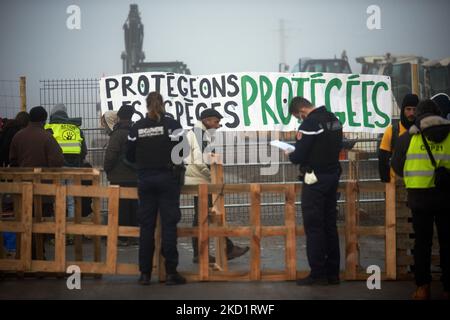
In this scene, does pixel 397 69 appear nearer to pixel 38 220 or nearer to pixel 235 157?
pixel 235 157

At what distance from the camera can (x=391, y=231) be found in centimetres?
913

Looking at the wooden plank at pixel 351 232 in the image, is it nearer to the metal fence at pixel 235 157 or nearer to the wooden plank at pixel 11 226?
the metal fence at pixel 235 157

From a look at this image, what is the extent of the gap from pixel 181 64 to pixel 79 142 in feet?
50.6

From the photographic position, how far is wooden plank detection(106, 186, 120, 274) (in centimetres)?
908

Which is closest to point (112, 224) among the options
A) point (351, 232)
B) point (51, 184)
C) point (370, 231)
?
point (51, 184)

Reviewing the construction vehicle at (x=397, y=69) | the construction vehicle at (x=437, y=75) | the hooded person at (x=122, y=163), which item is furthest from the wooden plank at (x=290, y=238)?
the construction vehicle at (x=437, y=75)

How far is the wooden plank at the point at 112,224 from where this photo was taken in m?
9.08

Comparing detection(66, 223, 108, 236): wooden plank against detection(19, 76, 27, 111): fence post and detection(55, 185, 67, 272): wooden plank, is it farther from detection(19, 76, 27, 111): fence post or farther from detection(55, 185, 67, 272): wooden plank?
detection(19, 76, 27, 111): fence post

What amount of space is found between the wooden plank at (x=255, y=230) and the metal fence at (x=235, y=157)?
12.4 ft

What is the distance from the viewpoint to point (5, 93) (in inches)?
535

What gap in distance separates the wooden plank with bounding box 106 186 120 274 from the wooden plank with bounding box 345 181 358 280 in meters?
2.59

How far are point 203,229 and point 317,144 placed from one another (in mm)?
1599
